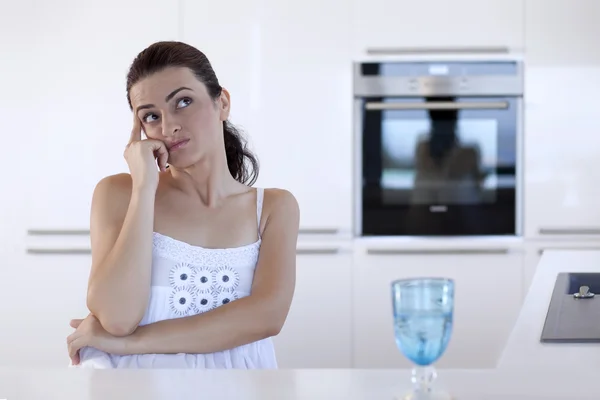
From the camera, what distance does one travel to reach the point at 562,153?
3.33m

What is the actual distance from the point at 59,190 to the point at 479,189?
167 cm

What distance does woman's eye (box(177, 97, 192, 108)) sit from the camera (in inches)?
66.8

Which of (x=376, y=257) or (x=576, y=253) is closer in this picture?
(x=576, y=253)

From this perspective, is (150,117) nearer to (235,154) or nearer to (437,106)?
(235,154)

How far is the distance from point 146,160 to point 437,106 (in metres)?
1.91

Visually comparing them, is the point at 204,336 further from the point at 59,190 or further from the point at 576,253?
the point at 59,190

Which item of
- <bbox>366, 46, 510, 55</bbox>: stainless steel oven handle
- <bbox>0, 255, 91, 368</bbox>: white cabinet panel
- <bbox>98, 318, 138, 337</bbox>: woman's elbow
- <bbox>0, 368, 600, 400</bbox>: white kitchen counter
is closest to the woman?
<bbox>98, 318, 138, 337</bbox>: woman's elbow

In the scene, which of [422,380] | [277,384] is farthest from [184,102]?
[422,380]

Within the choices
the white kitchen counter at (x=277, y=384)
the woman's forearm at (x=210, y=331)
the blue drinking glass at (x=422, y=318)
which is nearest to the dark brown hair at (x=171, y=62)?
the woman's forearm at (x=210, y=331)

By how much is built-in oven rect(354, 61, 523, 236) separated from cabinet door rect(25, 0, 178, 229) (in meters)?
0.88

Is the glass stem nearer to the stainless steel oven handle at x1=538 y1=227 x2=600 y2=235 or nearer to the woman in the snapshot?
the woman

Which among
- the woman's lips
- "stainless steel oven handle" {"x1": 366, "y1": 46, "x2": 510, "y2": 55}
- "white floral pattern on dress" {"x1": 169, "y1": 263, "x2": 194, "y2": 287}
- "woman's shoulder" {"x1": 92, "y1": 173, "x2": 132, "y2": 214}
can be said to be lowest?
"white floral pattern on dress" {"x1": 169, "y1": 263, "x2": 194, "y2": 287}

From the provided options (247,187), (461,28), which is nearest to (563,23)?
(461,28)

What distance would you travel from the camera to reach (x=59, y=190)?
3.40 m
